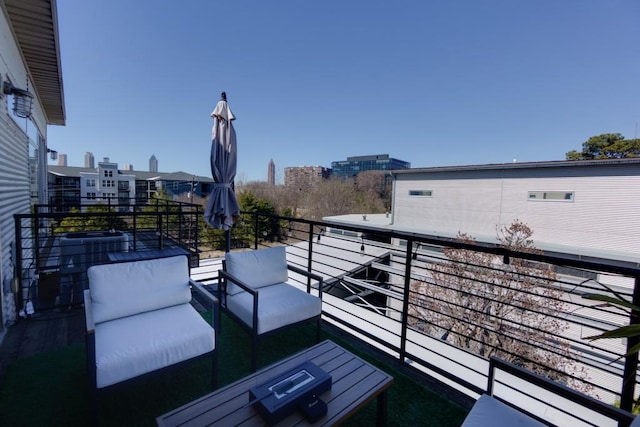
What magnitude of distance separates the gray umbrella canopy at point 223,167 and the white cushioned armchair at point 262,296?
77cm

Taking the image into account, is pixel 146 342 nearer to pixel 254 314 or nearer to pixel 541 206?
pixel 254 314

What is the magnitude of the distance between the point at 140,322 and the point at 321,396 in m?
1.63

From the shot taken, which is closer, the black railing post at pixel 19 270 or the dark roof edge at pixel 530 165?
the black railing post at pixel 19 270

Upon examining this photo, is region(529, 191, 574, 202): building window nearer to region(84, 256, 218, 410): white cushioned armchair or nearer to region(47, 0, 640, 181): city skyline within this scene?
region(47, 0, 640, 181): city skyline

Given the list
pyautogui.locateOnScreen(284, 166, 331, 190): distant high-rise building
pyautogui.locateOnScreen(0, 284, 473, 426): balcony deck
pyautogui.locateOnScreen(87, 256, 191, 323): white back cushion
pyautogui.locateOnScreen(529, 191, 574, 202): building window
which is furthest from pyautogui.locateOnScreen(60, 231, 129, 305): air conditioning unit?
pyautogui.locateOnScreen(284, 166, 331, 190): distant high-rise building

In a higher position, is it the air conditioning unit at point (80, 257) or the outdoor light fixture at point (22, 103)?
the outdoor light fixture at point (22, 103)

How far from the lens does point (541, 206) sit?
13.7m

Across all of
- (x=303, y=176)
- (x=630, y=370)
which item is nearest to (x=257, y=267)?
(x=630, y=370)

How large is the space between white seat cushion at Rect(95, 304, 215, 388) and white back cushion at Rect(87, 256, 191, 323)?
0.08 meters

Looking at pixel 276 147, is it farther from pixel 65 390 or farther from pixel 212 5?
pixel 65 390

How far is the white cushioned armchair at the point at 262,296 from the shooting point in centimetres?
251

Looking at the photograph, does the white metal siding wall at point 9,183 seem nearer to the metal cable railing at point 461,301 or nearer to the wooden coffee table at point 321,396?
the metal cable railing at point 461,301

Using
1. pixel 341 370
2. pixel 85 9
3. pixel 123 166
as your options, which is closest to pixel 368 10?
pixel 85 9

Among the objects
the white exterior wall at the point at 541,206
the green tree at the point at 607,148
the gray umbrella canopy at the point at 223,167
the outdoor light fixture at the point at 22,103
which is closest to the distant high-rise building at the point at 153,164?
the white exterior wall at the point at 541,206
